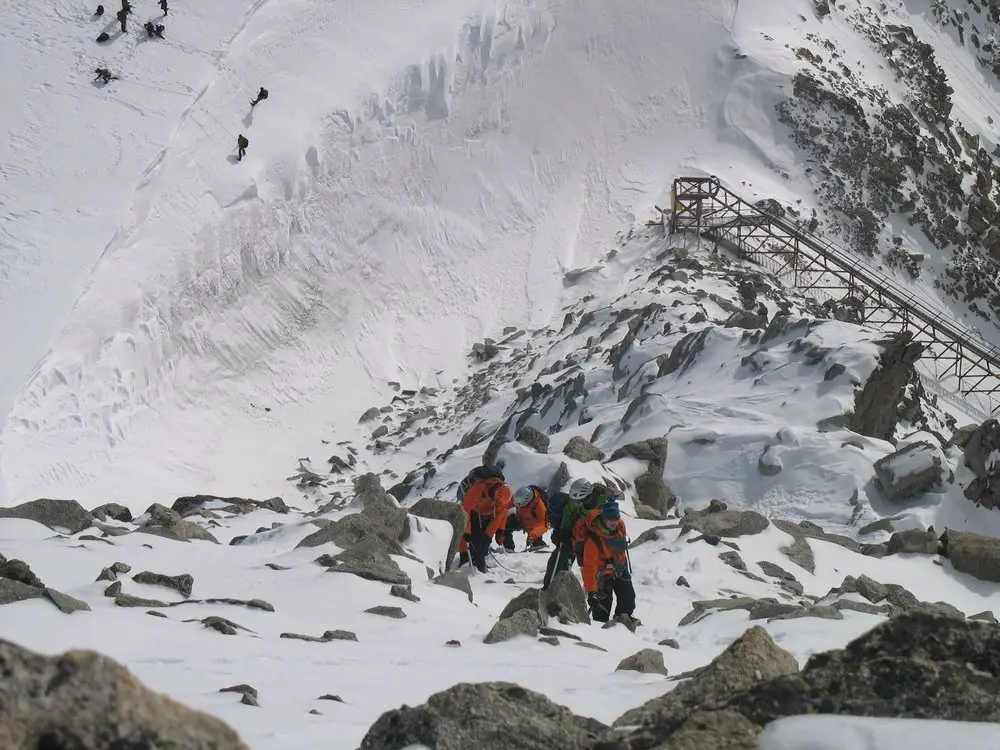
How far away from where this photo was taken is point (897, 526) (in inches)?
660

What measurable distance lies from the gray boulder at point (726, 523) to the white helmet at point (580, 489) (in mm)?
3355

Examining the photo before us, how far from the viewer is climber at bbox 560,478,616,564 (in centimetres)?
1067

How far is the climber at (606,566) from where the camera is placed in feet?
34.4

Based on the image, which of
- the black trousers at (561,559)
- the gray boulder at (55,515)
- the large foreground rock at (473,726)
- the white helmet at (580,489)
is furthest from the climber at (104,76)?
the large foreground rock at (473,726)

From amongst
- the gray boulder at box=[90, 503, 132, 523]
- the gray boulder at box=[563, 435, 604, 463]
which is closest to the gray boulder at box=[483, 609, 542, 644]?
the gray boulder at box=[90, 503, 132, 523]

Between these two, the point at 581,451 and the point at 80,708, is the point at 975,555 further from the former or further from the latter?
the point at 80,708

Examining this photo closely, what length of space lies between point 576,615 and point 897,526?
9202 mm

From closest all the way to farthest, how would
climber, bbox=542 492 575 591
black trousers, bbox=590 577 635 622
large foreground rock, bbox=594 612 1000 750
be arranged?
large foreground rock, bbox=594 612 1000 750, black trousers, bbox=590 577 635 622, climber, bbox=542 492 575 591

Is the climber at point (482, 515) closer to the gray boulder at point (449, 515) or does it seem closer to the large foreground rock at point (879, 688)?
the gray boulder at point (449, 515)

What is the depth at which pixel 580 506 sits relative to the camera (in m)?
10.8

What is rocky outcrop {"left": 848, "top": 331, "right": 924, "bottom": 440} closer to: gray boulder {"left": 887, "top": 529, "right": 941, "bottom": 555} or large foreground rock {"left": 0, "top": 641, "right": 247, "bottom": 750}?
gray boulder {"left": 887, "top": 529, "right": 941, "bottom": 555}

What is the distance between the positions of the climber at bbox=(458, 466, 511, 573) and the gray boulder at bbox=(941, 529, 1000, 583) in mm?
5502

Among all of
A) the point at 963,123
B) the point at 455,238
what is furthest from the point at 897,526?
the point at 963,123

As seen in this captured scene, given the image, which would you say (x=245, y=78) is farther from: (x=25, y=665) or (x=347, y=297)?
(x=25, y=665)
